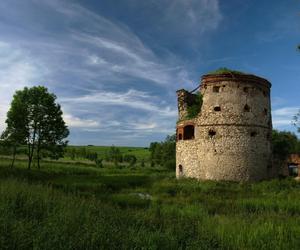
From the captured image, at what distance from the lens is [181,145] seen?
3033 centimetres

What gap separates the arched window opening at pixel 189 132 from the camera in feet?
101

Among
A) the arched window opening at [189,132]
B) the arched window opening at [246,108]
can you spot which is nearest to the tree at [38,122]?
the arched window opening at [189,132]

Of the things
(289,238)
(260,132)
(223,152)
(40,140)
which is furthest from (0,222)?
(40,140)

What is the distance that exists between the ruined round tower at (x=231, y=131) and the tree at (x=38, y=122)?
1485cm

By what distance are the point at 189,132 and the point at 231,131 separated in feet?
15.6

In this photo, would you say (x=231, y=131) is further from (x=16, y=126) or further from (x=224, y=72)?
(x=16, y=126)

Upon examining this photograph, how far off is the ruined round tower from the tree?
14854 mm

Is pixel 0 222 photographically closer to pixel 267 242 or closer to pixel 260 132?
pixel 267 242

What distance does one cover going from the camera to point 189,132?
103ft

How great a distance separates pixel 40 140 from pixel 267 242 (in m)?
30.5

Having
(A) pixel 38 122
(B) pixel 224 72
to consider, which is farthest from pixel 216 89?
(A) pixel 38 122

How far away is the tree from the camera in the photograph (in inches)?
1341

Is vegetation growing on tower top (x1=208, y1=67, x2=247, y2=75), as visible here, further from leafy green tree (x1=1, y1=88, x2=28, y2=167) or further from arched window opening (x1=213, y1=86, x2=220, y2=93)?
leafy green tree (x1=1, y1=88, x2=28, y2=167)

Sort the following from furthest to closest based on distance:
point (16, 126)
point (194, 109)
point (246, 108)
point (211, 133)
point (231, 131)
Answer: point (16, 126) → point (194, 109) → point (211, 133) → point (246, 108) → point (231, 131)
